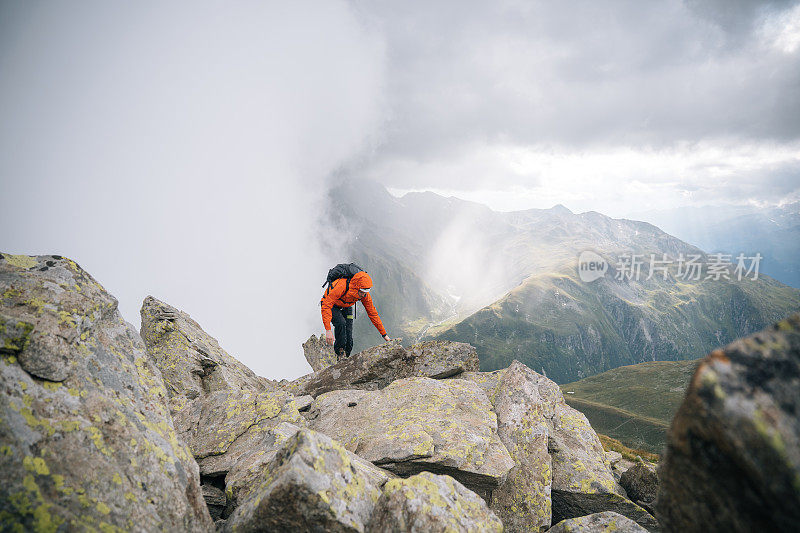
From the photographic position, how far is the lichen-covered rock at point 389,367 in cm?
1756

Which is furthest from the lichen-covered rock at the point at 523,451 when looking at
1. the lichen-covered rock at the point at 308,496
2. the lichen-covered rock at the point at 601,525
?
the lichen-covered rock at the point at 308,496

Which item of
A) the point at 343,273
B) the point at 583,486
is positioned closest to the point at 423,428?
the point at 583,486

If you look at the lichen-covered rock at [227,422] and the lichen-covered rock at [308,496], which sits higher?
the lichen-covered rock at [308,496]

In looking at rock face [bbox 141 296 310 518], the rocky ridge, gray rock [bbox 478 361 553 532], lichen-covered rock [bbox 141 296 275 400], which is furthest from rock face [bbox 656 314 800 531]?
lichen-covered rock [bbox 141 296 275 400]

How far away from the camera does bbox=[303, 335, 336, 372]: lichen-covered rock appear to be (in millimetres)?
25156

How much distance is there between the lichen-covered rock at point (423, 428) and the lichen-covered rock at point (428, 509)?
1.92 meters

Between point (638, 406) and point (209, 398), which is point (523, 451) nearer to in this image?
A: point (209, 398)

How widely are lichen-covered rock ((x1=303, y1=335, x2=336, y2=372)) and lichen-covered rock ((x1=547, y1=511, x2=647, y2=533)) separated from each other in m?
18.6

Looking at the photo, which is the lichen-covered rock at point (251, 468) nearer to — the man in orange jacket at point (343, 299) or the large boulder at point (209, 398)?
the large boulder at point (209, 398)

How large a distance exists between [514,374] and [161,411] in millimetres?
12377

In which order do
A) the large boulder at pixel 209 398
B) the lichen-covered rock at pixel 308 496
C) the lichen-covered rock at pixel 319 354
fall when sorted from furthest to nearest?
1. the lichen-covered rock at pixel 319 354
2. the large boulder at pixel 209 398
3. the lichen-covered rock at pixel 308 496

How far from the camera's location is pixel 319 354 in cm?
2564

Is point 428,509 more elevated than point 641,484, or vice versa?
point 428,509

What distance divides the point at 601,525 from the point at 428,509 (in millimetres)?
4625
